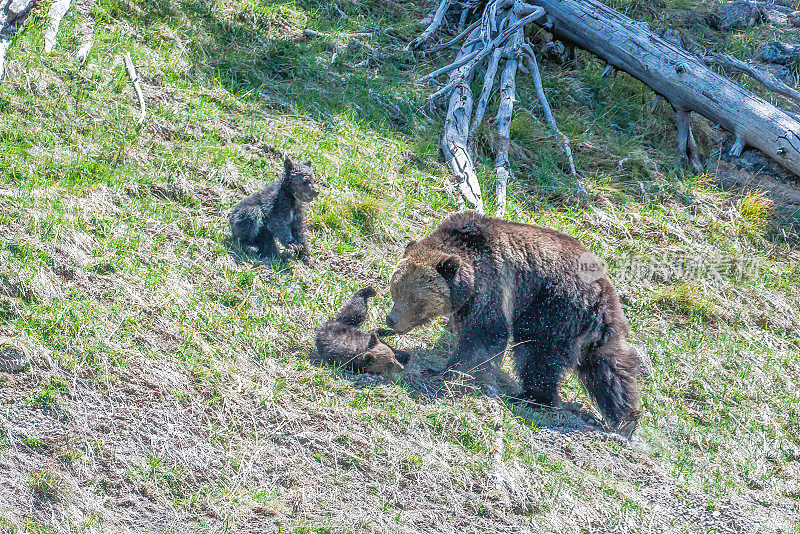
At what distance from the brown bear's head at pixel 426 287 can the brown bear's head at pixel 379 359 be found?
27cm

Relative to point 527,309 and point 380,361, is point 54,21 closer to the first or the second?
point 380,361

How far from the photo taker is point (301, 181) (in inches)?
246

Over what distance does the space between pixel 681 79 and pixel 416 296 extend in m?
5.35

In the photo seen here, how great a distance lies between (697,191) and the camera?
28.9 ft

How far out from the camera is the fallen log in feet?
28.5

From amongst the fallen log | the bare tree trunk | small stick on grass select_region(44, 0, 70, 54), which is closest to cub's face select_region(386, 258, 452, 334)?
the bare tree trunk

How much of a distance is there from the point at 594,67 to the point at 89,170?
7.04 meters

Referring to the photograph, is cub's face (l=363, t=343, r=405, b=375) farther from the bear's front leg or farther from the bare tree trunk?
the bare tree trunk

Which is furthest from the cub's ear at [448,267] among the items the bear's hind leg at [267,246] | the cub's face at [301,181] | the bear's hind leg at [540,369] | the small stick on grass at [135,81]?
the small stick on grass at [135,81]

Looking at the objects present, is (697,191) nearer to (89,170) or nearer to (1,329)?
(89,170)

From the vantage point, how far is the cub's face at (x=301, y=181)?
626 cm

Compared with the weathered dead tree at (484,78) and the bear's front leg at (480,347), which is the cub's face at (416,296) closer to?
the bear's front leg at (480,347)

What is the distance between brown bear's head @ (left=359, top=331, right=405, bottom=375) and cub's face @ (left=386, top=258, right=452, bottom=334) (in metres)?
0.27

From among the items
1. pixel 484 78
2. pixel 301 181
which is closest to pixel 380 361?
pixel 301 181
